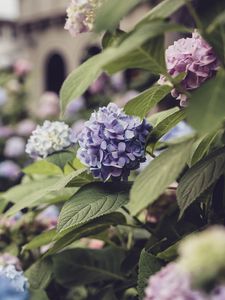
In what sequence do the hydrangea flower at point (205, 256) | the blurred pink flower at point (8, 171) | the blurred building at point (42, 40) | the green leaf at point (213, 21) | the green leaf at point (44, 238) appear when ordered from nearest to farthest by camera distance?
the hydrangea flower at point (205, 256)
the green leaf at point (213, 21)
the green leaf at point (44, 238)
the blurred pink flower at point (8, 171)
the blurred building at point (42, 40)

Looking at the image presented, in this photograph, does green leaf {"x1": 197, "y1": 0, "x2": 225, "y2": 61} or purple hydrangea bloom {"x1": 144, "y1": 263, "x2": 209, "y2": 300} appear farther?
green leaf {"x1": 197, "y1": 0, "x2": 225, "y2": 61}

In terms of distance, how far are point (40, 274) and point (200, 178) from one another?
0.53 meters

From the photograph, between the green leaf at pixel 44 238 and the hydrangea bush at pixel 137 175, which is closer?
the hydrangea bush at pixel 137 175

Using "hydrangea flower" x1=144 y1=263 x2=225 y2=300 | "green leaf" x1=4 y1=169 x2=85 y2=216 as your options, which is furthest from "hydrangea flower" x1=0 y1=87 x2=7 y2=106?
"hydrangea flower" x1=144 y1=263 x2=225 y2=300

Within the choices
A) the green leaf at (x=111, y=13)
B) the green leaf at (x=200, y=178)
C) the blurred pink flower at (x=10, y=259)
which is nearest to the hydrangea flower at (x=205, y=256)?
the green leaf at (x=111, y=13)

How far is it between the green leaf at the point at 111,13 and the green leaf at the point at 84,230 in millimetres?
435

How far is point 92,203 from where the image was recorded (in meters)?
1.09

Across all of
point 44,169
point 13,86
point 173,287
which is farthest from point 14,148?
point 173,287

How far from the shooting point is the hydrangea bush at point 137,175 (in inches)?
28.4

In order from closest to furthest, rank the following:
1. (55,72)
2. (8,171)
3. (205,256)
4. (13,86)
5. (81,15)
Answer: (205,256) < (81,15) < (8,171) < (13,86) < (55,72)

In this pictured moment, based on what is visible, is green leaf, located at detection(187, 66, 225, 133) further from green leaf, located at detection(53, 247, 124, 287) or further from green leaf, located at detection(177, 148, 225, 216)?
green leaf, located at detection(53, 247, 124, 287)

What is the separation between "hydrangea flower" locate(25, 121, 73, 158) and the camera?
1.54 m

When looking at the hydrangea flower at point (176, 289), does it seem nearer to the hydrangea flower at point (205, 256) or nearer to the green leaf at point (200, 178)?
the hydrangea flower at point (205, 256)

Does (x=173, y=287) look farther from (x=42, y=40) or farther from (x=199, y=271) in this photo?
(x=42, y=40)
